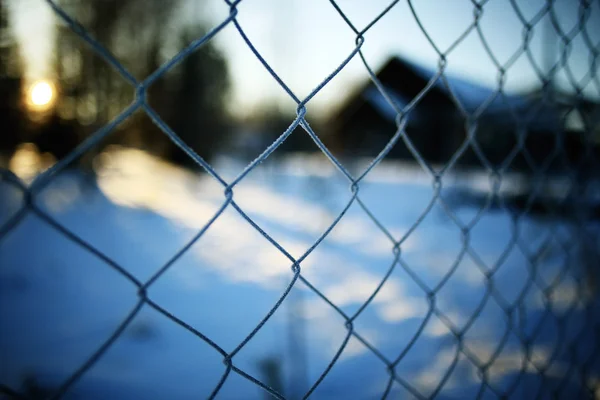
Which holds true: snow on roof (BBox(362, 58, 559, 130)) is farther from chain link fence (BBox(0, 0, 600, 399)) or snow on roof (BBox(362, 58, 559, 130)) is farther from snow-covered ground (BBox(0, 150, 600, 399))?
snow-covered ground (BBox(0, 150, 600, 399))

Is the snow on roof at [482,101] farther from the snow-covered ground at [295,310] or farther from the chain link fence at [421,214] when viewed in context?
the snow-covered ground at [295,310]

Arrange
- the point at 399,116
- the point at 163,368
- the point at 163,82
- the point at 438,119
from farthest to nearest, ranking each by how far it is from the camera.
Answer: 1. the point at 438,119
2. the point at 163,82
3. the point at 163,368
4. the point at 399,116

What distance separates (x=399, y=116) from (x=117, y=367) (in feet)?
9.06

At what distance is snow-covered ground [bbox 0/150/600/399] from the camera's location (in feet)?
7.32

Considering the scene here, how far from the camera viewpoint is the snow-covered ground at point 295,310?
7.32 ft

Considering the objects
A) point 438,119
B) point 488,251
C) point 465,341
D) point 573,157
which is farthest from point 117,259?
point 438,119

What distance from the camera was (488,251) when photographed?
18.6 ft

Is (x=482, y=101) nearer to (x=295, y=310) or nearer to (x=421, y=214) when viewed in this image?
(x=295, y=310)

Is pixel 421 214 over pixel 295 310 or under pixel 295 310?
over

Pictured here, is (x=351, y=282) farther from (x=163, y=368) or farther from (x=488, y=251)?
(x=488, y=251)

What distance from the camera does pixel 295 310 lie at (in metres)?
3.33

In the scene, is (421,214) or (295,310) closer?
(421,214)

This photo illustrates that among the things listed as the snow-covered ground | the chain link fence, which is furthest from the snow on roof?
the snow-covered ground

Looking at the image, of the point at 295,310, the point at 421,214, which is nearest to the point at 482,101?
the point at 295,310
